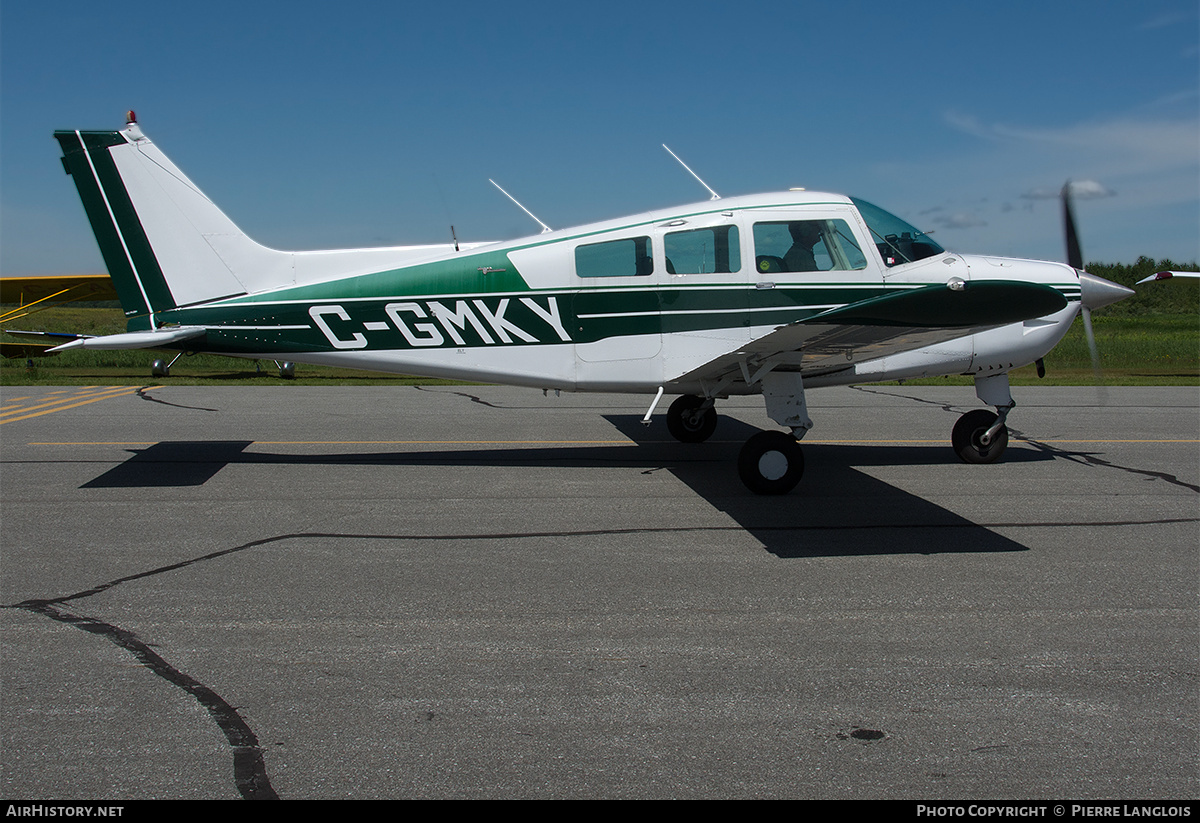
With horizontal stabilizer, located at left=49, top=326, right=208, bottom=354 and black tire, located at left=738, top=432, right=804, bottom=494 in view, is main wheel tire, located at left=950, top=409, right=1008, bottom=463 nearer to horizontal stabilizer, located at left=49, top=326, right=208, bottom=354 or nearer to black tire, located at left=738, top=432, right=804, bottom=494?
black tire, located at left=738, top=432, right=804, bottom=494

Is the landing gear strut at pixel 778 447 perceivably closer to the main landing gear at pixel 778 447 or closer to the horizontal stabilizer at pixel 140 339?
the main landing gear at pixel 778 447

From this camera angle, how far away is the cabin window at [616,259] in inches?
337

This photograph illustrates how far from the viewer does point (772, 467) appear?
7746 millimetres

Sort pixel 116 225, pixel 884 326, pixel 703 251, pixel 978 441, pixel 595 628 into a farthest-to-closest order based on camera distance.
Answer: pixel 978 441 → pixel 116 225 → pixel 703 251 → pixel 884 326 → pixel 595 628

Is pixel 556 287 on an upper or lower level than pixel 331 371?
upper

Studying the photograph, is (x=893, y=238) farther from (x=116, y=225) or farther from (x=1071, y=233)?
(x=116, y=225)

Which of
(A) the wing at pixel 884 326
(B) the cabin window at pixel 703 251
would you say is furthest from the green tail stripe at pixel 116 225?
(A) the wing at pixel 884 326

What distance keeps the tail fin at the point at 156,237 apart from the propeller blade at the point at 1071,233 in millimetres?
8182

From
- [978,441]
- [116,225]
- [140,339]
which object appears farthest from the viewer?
[978,441]

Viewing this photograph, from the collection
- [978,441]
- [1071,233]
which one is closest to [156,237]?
[978,441]

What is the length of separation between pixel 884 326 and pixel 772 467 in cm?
189

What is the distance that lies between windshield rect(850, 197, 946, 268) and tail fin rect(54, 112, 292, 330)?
5.85m
